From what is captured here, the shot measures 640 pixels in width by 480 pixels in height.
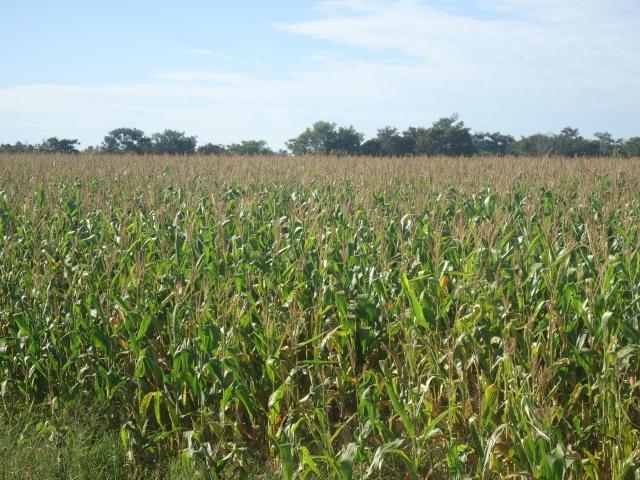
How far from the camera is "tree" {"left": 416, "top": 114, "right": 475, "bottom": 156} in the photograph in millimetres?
40219

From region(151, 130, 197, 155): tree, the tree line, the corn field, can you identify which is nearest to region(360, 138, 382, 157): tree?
the tree line

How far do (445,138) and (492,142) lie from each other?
159 inches

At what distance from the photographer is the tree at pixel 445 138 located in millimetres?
40219

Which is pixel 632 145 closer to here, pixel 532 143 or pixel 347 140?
pixel 532 143

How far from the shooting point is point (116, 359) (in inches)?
215

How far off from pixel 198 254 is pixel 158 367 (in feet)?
4.58

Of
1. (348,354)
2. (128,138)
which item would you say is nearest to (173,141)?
(128,138)

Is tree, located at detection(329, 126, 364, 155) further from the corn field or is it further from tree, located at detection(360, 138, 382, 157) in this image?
the corn field

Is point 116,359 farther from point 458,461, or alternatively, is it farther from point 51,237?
point 458,461

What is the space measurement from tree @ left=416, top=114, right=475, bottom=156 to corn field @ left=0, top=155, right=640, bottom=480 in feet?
111

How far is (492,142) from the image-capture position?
4322 centimetres

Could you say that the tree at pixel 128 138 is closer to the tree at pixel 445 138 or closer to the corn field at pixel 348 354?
the tree at pixel 445 138

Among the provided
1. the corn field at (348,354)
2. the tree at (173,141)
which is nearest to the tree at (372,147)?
the tree at (173,141)

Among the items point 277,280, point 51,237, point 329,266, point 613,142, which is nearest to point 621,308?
point 329,266
